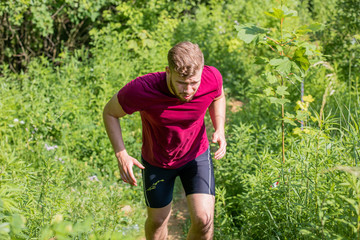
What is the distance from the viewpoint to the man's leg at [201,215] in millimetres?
2646

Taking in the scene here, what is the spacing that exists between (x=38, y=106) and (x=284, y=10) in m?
3.12

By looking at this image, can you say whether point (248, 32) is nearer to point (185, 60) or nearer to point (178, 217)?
point (185, 60)

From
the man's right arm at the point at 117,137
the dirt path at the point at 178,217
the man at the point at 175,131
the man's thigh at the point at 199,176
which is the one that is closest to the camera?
the man at the point at 175,131

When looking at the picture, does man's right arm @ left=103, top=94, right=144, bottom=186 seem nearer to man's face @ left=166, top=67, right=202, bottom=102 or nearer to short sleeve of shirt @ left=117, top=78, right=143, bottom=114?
short sleeve of shirt @ left=117, top=78, right=143, bottom=114

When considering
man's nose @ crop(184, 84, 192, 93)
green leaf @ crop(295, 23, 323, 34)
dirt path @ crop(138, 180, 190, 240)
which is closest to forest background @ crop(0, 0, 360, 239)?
green leaf @ crop(295, 23, 323, 34)

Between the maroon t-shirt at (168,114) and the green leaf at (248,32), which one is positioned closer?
the maroon t-shirt at (168,114)

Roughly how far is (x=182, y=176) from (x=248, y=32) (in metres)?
1.21

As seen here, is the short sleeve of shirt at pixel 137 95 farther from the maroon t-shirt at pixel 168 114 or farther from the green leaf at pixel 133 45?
the green leaf at pixel 133 45

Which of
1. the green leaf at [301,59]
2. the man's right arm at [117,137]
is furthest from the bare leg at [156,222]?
the green leaf at [301,59]

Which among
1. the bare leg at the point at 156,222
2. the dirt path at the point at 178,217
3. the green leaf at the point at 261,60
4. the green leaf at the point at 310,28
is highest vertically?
the green leaf at the point at 310,28

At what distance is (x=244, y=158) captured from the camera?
139 inches

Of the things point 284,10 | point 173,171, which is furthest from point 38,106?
point 284,10

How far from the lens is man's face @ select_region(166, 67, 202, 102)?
7.67 ft

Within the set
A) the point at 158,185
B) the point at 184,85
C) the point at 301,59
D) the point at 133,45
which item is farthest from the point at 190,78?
the point at 133,45
